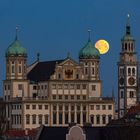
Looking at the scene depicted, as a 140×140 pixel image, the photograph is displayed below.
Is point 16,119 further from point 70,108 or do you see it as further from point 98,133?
point 98,133

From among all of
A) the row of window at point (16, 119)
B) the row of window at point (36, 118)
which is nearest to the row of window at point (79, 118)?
the row of window at point (36, 118)

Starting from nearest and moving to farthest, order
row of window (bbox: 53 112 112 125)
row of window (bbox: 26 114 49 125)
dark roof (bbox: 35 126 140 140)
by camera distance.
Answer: dark roof (bbox: 35 126 140 140), row of window (bbox: 26 114 49 125), row of window (bbox: 53 112 112 125)

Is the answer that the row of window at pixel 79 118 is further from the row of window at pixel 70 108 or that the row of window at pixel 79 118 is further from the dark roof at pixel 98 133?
the dark roof at pixel 98 133

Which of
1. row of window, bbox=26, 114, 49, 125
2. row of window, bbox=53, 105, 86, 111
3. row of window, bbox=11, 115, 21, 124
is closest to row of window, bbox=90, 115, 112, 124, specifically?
row of window, bbox=53, 105, 86, 111

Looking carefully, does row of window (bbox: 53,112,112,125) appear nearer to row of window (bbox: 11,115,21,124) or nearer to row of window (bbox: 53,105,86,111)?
row of window (bbox: 53,105,86,111)

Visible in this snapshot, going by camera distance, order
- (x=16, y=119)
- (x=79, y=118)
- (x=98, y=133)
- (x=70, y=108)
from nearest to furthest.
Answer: (x=98, y=133), (x=16, y=119), (x=79, y=118), (x=70, y=108)

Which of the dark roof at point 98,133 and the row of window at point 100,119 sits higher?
the row of window at point 100,119

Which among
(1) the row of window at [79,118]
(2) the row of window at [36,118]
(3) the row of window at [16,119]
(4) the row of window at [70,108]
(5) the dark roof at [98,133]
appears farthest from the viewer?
(4) the row of window at [70,108]

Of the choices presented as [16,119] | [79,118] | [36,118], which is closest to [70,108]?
[79,118]

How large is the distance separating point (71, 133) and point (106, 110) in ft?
410

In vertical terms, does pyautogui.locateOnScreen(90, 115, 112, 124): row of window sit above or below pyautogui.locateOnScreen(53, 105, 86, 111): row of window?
below

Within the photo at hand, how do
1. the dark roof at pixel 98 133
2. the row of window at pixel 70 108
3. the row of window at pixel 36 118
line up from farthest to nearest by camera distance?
the row of window at pixel 70 108
the row of window at pixel 36 118
the dark roof at pixel 98 133

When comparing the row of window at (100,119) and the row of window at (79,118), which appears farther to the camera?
the row of window at (100,119)

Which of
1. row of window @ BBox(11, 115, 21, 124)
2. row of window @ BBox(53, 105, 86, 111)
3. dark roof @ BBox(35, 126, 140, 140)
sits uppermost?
row of window @ BBox(53, 105, 86, 111)
